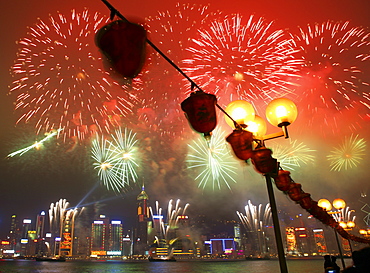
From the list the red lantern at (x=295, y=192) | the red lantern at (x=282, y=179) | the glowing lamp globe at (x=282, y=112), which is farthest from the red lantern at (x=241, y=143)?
the red lantern at (x=295, y=192)

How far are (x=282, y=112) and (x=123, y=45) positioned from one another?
3682 mm

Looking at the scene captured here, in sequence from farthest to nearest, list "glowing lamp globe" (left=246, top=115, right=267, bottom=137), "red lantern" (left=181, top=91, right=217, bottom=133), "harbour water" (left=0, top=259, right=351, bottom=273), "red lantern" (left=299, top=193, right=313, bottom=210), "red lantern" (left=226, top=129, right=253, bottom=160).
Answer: "harbour water" (left=0, top=259, right=351, bottom=273)
"red lantern" (left=299, top=193, right=313, bottom=210)
"glowing lamp globe" (left=246, top=115, right=267, bottom=137)
"red lantern" (left=226, top=129, right=253, bottom=160)
"red lantern" (left=181, top=91, right=217, bottom=133)

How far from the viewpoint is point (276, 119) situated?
5.61 meters

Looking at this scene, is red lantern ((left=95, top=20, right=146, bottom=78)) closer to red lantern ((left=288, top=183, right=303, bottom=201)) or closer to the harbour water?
red lantern ((left=288, top=183, right=303, bottom=201))

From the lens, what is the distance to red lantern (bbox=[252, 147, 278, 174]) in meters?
Result: 5.61

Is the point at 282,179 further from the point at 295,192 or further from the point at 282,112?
the point at 282,112

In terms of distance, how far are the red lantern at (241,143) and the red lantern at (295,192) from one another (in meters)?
3.63

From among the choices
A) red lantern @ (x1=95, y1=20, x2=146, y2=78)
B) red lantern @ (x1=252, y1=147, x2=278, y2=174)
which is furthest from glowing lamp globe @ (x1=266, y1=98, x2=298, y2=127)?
red lantern @ (x1=95, y1=20, x2=146, y2=78)

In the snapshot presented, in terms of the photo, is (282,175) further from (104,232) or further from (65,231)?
(104,232)

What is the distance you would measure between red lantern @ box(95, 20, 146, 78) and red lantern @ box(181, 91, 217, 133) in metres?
1.68

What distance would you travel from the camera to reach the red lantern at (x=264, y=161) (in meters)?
5.61

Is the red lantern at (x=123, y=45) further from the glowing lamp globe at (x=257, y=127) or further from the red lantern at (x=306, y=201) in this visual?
the red lantern at (x=306, y=201)

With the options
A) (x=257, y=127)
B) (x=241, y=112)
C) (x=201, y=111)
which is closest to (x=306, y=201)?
(x=257, y=127)

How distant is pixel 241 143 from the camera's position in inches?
216
